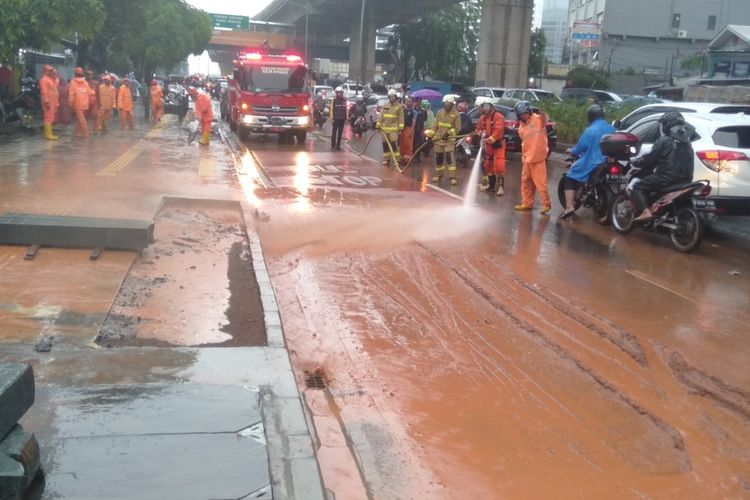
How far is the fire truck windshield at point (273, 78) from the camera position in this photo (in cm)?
2491

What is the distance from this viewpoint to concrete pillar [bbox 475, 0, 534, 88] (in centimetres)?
4300

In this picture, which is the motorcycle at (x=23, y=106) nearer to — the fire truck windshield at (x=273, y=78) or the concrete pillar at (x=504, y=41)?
the fire truck windshield at (x=273, y=78)

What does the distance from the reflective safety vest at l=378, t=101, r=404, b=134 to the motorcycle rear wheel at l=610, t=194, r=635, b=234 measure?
785 cm

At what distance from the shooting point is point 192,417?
4371 mm

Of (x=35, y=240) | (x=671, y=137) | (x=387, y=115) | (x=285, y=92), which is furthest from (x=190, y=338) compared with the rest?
(x=285, y=92)

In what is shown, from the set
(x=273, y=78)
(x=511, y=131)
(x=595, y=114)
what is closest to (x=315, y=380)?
(x=595, y=114)

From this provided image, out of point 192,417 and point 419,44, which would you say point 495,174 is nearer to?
point 192,417

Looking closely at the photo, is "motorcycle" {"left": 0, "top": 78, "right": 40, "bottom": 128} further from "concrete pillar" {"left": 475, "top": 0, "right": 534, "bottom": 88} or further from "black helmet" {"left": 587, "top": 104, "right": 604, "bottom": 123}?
"concrete pillar" {"left": 475, "top": 0, "right": 534, "bottom": 88}

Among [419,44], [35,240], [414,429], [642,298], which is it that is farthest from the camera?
[419,44]

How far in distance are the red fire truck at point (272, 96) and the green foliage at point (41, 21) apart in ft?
15.3

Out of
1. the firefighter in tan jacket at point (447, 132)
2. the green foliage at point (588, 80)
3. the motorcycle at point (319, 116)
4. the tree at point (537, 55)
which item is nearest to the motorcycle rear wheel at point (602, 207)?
the firefighter in tan jacket at point (447, 132)

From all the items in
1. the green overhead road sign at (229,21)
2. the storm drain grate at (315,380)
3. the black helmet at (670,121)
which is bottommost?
the storm drain grate at (315,380)

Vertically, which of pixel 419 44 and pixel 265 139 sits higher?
pixel 419 44

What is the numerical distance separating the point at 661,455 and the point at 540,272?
4254mm
